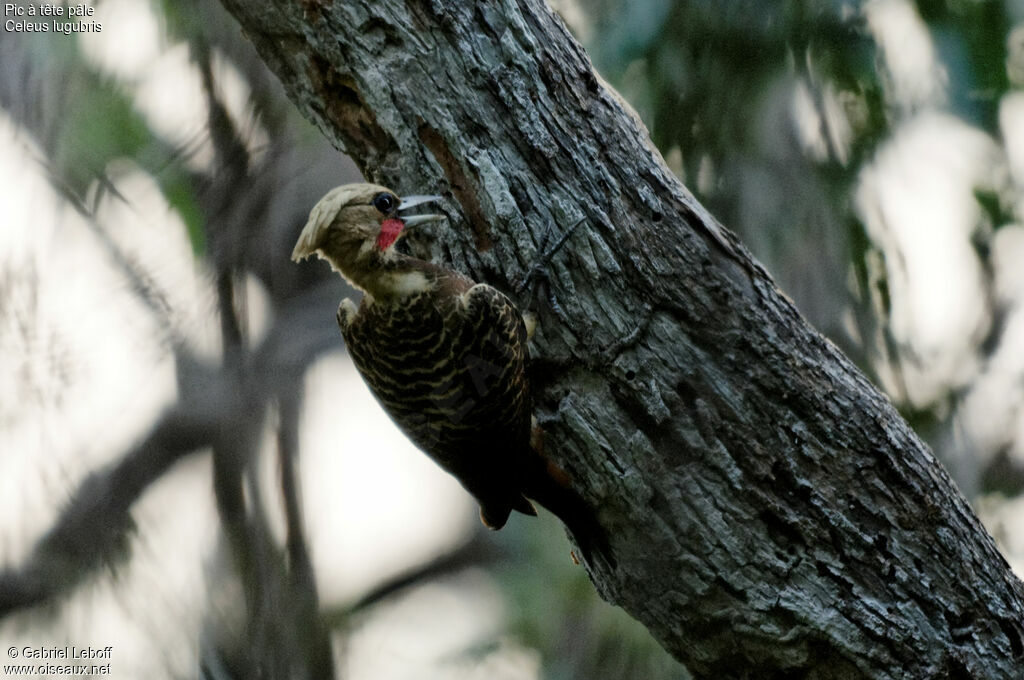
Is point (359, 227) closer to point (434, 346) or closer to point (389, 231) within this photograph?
point (389, 231)

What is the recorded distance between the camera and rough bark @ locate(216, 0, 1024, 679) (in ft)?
7.84

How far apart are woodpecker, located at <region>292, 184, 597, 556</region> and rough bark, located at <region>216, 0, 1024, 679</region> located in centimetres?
17

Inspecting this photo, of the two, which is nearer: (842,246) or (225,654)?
(225,654)

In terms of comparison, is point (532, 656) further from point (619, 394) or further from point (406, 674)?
point (619, 394)

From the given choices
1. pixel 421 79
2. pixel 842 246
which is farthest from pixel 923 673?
pixel 842 246

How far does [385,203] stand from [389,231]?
0.08m

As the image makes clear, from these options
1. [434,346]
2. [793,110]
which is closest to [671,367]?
[434,346]

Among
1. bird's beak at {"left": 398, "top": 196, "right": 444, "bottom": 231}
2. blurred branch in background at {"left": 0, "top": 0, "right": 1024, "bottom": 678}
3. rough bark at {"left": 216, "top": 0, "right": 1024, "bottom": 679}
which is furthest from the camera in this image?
blurred branch in background at {"left": 0, "top": 0, "right": 1024, "bottom": 678}

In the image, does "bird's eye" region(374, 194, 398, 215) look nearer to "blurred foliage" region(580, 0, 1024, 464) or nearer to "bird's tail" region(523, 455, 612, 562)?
"bird's tail" region(523, 455, 612, 562)

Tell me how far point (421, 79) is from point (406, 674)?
3270 millimetres

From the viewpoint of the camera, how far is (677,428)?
2439 mm

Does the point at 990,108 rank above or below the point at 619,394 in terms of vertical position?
above

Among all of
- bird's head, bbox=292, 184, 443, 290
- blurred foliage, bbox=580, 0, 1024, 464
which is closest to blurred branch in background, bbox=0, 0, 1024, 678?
blurred foliage, bbox=580, 0, 1024, 464

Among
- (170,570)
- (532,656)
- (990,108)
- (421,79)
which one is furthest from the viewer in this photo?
(532,656)
